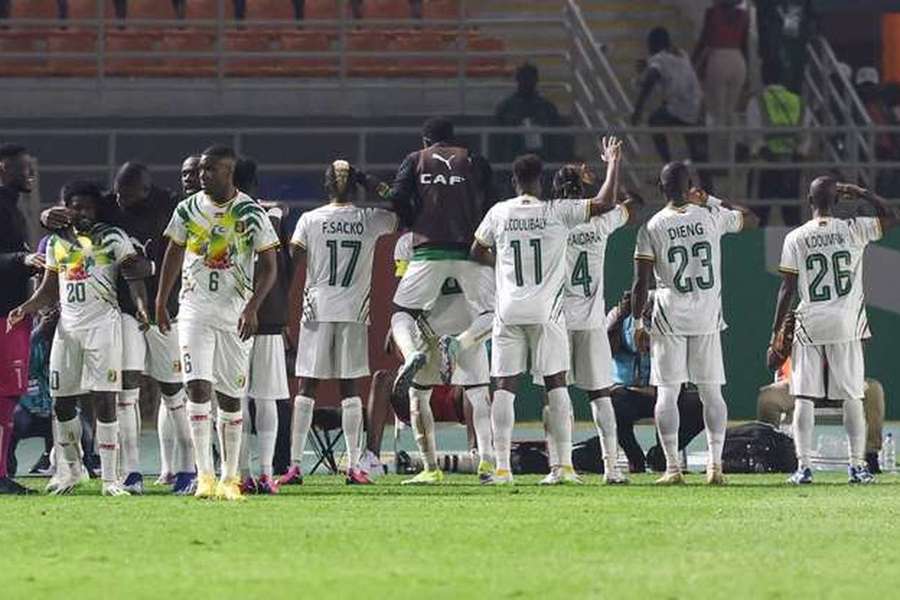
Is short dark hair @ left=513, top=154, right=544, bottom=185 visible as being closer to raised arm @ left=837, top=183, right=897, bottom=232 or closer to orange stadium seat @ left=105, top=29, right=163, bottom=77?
raised arm @ left=837, top=183, right=897, bottom=232

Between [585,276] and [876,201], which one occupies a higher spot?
[876,201]

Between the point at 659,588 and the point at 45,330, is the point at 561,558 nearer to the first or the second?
the point at 659,588

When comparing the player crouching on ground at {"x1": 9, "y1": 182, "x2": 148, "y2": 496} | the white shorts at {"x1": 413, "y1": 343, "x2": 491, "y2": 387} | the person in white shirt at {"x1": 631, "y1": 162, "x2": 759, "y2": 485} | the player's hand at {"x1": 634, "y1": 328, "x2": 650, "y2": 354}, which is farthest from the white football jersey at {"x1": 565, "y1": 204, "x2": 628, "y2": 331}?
the player crouching on ground at {"x1": 9, "y1": 182, "x2": 148, "y2": 496}

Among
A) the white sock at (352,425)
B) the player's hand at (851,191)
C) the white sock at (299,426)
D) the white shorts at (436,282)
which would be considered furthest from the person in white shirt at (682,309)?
the white sock at (299,426)

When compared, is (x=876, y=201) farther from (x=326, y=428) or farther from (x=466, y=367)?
(x=326, y=428)

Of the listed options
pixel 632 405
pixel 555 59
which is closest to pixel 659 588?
pixel 632 405

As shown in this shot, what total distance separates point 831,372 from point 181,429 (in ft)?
16.0

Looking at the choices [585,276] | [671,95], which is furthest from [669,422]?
[671,95]

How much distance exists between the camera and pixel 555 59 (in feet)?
104

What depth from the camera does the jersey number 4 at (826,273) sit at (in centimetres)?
1919

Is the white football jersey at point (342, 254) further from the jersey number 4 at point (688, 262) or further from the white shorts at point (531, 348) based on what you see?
the jersey number 4 at point (688, 262)

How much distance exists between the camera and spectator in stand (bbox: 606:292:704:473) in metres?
21.1

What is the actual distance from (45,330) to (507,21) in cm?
1079

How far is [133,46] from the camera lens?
102 feet
